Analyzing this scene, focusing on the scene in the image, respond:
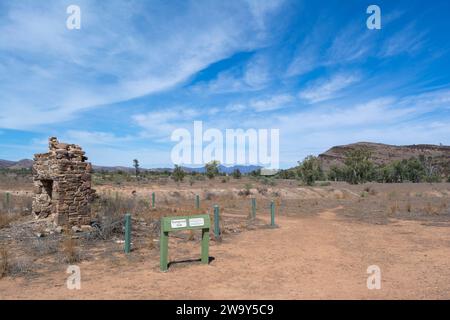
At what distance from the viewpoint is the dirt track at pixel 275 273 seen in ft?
20.8

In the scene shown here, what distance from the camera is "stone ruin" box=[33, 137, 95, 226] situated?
11.0 metres

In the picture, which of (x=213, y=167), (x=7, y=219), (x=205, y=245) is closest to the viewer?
(x=205, y=245)

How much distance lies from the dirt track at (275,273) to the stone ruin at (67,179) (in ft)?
10.6

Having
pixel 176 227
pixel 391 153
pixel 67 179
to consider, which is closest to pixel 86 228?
pixel 67 179

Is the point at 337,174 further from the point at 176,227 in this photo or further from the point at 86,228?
the point at 176,227

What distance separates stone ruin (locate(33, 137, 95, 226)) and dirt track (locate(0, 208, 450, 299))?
3.22 metres

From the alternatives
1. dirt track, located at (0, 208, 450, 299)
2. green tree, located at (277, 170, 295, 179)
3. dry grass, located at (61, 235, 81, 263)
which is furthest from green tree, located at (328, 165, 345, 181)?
dry grass, located at (61, 235, 81, 263)

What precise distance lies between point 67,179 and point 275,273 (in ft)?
22.8

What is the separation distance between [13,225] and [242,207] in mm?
12447

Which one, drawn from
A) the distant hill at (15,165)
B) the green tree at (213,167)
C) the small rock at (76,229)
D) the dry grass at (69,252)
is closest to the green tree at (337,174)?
the green tree at (213,167)

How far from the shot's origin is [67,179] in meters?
11.1

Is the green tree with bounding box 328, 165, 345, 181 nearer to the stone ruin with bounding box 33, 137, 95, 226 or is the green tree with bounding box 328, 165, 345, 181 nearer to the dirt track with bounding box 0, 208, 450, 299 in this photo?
the dirt track with bounding box 0, 208, 450, 299
